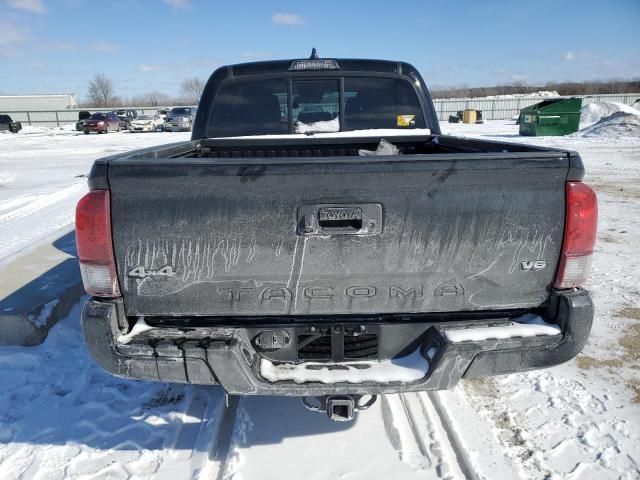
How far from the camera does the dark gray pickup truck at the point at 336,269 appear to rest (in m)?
2.10

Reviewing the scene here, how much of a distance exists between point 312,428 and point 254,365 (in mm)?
901

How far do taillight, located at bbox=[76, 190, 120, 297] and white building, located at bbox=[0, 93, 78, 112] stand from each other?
79.3 m

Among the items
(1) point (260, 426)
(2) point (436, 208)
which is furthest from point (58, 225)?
(2) point (436, 208)

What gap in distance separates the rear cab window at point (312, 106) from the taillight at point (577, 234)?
87.4 inches

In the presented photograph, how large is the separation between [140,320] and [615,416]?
2.81 metres

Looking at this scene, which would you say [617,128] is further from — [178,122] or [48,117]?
[48,117]

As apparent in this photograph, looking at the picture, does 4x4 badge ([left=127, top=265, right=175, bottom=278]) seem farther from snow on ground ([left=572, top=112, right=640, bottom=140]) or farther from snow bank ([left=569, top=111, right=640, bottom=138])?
snow bank ([left=569, top=111, right=640, bottom=138])

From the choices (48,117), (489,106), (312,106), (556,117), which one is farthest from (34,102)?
(312,106)

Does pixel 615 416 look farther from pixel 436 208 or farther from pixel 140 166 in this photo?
pixel 140 166

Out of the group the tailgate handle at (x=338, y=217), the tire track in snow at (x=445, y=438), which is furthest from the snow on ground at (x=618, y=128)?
the tailgate handle at (x=338, y=217)

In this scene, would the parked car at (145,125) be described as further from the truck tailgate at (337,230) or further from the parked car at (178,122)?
the truck tailgate at (337,230)

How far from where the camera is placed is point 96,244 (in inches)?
84.1

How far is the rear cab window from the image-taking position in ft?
13.4

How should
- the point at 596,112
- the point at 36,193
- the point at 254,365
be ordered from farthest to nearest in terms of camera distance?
the point at 596,112 → the point at 36,193 → the point at 254,365
